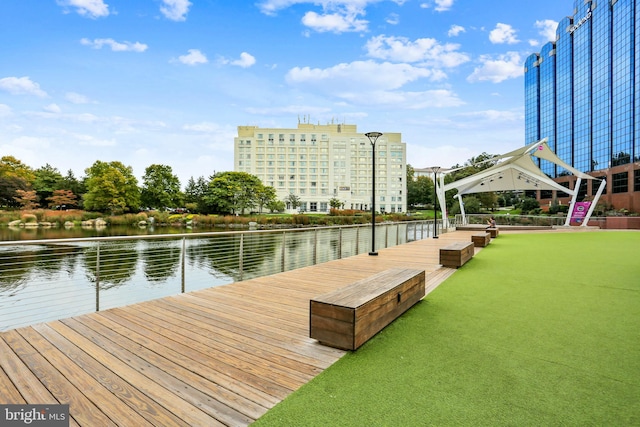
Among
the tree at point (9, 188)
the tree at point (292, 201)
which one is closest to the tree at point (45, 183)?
the tree at point (9, 188)

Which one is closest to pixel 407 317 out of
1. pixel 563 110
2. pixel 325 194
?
pixel 563 110

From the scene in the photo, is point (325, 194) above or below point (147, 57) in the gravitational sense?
below

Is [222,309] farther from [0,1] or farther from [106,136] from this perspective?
[106,136]

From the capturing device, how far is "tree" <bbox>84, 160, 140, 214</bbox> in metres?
42.1

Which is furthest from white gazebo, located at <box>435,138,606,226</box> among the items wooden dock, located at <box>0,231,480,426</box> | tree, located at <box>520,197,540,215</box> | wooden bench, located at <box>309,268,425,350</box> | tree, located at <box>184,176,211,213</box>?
tree, located at <box>184,176,211,213</box>

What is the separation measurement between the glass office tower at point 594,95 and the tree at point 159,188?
197 ft

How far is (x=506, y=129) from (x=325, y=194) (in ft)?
146

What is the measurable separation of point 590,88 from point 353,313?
61.6m

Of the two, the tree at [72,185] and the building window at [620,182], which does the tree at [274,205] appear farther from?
the building window at [620,182]

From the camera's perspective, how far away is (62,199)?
45688mm

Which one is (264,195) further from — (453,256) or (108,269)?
(453,256)

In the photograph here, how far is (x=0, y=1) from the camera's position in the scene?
52.2 feet

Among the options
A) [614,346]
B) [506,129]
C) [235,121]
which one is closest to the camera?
[614,346]

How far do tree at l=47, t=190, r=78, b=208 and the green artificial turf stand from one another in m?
56.9
